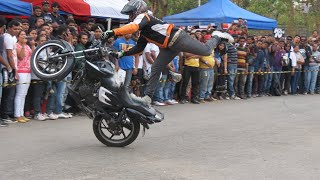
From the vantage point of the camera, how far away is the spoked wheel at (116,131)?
764 centimetres

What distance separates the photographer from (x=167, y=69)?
42.8 ft

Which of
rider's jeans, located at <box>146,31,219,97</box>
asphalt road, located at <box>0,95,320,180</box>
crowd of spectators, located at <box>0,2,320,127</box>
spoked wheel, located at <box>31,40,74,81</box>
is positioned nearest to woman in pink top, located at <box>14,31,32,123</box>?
crowd of spectators, located at <box>0,2,320,127</box>

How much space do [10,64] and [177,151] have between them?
399 cm

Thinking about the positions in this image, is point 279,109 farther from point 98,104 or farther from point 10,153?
point 10,153

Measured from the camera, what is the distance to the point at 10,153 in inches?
288

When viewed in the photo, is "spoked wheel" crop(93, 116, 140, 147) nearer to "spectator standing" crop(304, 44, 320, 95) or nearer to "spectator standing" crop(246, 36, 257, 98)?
"spectator standing" crop(246, 36, 257, 98)

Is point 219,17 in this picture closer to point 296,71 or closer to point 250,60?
point 296,71

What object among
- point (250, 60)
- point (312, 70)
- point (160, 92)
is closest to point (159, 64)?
point (160, 92)

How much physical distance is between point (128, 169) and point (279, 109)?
7.83 m

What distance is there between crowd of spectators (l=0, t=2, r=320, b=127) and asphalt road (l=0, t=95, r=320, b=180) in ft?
2.13

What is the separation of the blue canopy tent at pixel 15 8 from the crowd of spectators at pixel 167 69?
1.26 ft

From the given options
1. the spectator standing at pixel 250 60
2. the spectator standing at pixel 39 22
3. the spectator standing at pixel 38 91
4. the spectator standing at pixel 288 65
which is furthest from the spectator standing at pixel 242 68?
the spectator standing at pixel 38 91

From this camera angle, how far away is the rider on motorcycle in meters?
7.47

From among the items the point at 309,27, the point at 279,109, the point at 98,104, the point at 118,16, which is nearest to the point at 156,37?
the point at 98,104
